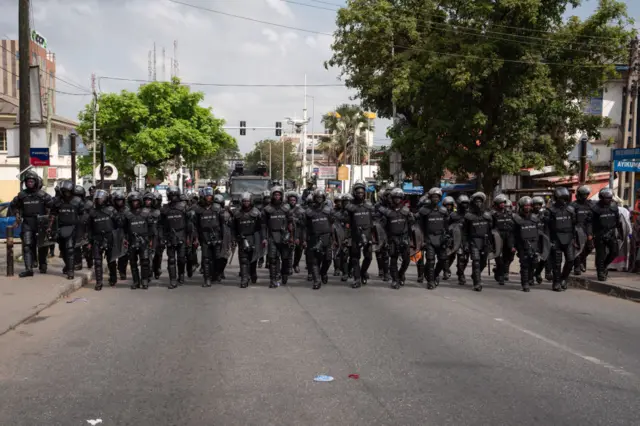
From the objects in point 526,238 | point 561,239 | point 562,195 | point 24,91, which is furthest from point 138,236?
point 562,195

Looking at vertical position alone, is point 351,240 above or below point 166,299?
above

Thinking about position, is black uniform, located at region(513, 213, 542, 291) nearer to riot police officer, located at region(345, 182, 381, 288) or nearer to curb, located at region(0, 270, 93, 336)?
riot police officer, located at region(345, 182, 381, 288)

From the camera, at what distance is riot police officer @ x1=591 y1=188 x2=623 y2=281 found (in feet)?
43.8

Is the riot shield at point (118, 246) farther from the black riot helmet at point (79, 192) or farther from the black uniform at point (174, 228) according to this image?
the black riot helmet at point (79, 192)

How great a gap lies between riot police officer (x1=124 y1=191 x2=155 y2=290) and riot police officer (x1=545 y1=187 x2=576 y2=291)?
755cm

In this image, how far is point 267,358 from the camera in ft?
23.0

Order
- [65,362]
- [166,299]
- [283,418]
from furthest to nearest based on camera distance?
[166,299] < [65,362] < [283,418]

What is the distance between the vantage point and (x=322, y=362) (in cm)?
685

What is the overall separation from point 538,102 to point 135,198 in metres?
15.7

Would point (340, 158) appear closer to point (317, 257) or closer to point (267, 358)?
point (317, 257)

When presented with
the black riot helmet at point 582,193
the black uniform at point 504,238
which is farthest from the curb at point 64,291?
the black riot helmet at point 582,193

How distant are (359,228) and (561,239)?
149 inches

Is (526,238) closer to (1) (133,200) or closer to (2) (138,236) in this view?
(2) (138,236)

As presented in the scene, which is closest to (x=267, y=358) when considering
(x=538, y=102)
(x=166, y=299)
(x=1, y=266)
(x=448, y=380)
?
(x=448, y=380)
